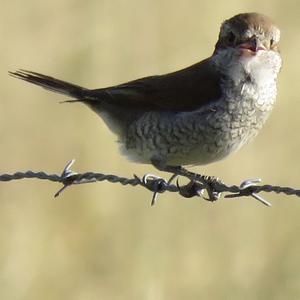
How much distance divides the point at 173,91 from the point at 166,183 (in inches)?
28.0

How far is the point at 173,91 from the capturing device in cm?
670

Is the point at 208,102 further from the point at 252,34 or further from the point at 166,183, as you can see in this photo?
the point at 166,183

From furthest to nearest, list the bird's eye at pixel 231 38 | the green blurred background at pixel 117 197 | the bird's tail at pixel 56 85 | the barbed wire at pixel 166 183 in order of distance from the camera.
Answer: the green blurred background at pixel 117 197
the bird's tail at pixel 56 85
the bird's eye at pixel 231 38
the barbed wire at pixel 166 183

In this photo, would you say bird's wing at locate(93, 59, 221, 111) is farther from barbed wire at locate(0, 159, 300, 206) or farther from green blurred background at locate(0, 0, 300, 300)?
green blurred background at locate(0, 0, 300, 300)

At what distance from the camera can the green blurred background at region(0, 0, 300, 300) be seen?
7988mm

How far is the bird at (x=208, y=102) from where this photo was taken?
6.32 meters

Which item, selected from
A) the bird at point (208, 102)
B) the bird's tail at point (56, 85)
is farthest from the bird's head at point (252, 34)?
the bird's tail at point (56, 85)

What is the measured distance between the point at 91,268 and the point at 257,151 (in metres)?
1.43

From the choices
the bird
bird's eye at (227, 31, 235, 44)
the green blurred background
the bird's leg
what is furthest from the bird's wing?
the green blurred background

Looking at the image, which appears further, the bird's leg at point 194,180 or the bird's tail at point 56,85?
the bird's tail at point 56,85

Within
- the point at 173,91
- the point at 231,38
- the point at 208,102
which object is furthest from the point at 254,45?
the point at 173,91

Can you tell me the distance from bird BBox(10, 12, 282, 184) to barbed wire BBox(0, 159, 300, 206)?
0.50ft

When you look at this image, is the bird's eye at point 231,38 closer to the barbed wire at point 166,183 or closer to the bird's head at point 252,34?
the bird's head at point 252,34

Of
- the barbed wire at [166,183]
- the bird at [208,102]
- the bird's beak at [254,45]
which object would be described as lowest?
the barbed wire at [166,183]
